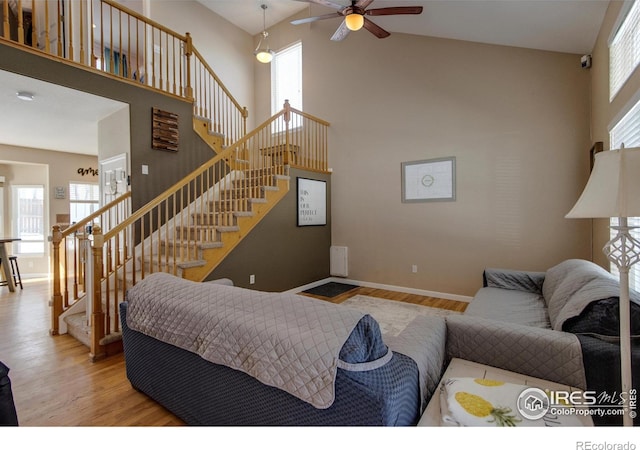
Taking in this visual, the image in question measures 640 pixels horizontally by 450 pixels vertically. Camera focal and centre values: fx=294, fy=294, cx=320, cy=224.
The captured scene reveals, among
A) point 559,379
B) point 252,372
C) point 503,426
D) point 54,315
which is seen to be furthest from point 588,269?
point 54,315

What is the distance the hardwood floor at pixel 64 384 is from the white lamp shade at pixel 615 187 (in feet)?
7.70

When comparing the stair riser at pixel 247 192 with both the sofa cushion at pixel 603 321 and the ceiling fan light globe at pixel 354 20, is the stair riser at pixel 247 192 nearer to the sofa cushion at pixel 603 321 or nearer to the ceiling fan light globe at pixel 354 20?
the ceiling fan light globe at pixel 354 20

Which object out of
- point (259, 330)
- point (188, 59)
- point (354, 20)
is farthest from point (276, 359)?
point (188, 59)

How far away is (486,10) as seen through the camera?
3.06m

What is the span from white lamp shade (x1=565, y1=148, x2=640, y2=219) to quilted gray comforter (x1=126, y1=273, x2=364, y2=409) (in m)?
0.97

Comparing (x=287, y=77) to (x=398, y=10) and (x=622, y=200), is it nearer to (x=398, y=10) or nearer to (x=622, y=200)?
(x=398, y=10)

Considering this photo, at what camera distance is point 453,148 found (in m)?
4.23

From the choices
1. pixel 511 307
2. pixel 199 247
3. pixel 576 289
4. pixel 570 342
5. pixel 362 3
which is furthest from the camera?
pixel 199 247

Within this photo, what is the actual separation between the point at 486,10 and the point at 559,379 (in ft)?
11.3

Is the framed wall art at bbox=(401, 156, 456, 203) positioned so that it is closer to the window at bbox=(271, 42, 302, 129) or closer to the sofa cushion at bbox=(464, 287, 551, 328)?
the sofa cushion at bbox=(464, 287, 551, 328)

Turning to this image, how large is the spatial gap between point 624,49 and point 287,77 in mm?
5517

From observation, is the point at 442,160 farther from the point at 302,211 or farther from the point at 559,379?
the point at 559,379

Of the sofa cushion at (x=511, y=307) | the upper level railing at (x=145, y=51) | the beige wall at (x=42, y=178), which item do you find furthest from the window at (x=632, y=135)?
the beige wall at (x=42, y=178)

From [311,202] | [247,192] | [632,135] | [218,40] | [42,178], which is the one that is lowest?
[311,202]
